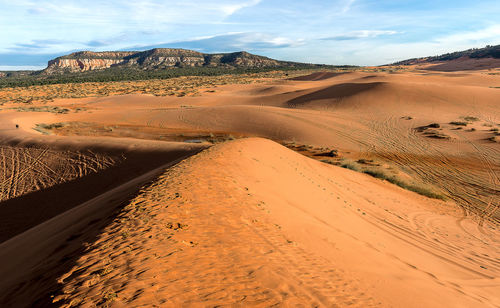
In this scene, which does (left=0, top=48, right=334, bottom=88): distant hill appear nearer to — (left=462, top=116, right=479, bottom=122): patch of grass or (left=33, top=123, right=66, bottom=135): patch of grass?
(left=33, top=123, right=66, bottom=135): patch of grass

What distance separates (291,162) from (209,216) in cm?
781

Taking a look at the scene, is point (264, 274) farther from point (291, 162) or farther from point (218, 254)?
point (291, 162)

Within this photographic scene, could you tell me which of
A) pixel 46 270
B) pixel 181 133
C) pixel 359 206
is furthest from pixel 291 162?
pixel 181 133

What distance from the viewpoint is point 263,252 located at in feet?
17.3

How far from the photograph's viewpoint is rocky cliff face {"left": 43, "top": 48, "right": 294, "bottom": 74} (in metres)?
152

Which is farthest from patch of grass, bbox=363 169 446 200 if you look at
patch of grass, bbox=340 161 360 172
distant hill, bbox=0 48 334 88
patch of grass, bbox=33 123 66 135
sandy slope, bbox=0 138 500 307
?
distant hill, bbox=0 48 334 88

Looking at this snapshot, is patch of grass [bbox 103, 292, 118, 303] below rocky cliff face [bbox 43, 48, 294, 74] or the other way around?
below

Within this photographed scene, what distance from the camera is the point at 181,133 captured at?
24969mm

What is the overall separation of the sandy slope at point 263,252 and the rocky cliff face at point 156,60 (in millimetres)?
144931

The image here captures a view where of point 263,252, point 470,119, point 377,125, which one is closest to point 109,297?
point 263,252

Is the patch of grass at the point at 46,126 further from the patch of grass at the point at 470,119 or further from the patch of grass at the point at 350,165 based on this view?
the patch of grass at the point at 470,119

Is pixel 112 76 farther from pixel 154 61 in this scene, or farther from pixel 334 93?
pixel 334 93

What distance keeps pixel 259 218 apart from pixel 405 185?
10.3 meters

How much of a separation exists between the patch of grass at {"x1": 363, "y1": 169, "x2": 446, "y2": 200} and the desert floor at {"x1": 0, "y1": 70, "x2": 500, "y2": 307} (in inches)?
2.5
